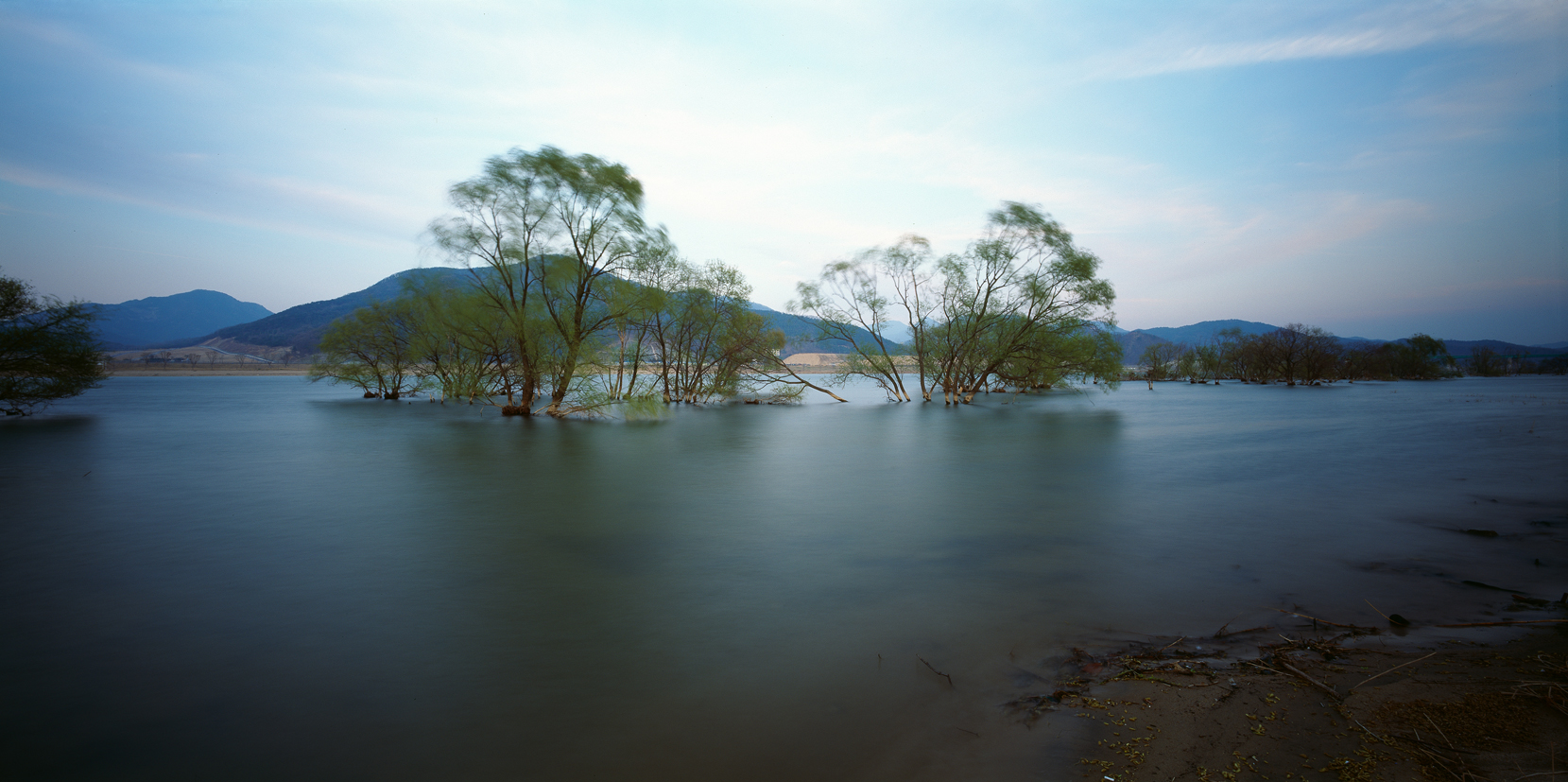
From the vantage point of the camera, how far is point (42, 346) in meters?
24.0

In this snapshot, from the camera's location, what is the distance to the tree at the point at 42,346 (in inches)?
880

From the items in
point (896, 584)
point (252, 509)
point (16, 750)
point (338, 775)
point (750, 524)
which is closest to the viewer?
point (338, 775)

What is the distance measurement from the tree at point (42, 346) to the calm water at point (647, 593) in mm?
15618

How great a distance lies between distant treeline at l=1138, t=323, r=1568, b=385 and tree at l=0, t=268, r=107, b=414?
94230 mm

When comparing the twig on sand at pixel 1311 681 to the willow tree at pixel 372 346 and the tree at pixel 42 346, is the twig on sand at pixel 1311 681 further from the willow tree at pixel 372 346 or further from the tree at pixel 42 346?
the willow tree at pixel 372 346

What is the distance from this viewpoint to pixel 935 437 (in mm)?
20203

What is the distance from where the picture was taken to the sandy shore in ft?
8.67

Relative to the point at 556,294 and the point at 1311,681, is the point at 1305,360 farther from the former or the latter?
the point at 1311,681

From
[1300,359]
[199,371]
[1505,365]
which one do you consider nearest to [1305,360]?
[1300,359]

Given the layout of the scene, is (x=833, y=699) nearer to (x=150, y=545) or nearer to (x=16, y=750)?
(x=16, y=750)

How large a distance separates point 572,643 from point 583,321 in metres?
22.5

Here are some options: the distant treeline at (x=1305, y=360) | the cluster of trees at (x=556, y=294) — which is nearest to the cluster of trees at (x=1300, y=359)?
the distant treeline at (x=1305, y=360)

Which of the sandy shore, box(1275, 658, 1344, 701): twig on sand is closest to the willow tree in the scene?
the sandy shore

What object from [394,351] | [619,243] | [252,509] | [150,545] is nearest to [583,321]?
[619,243]
